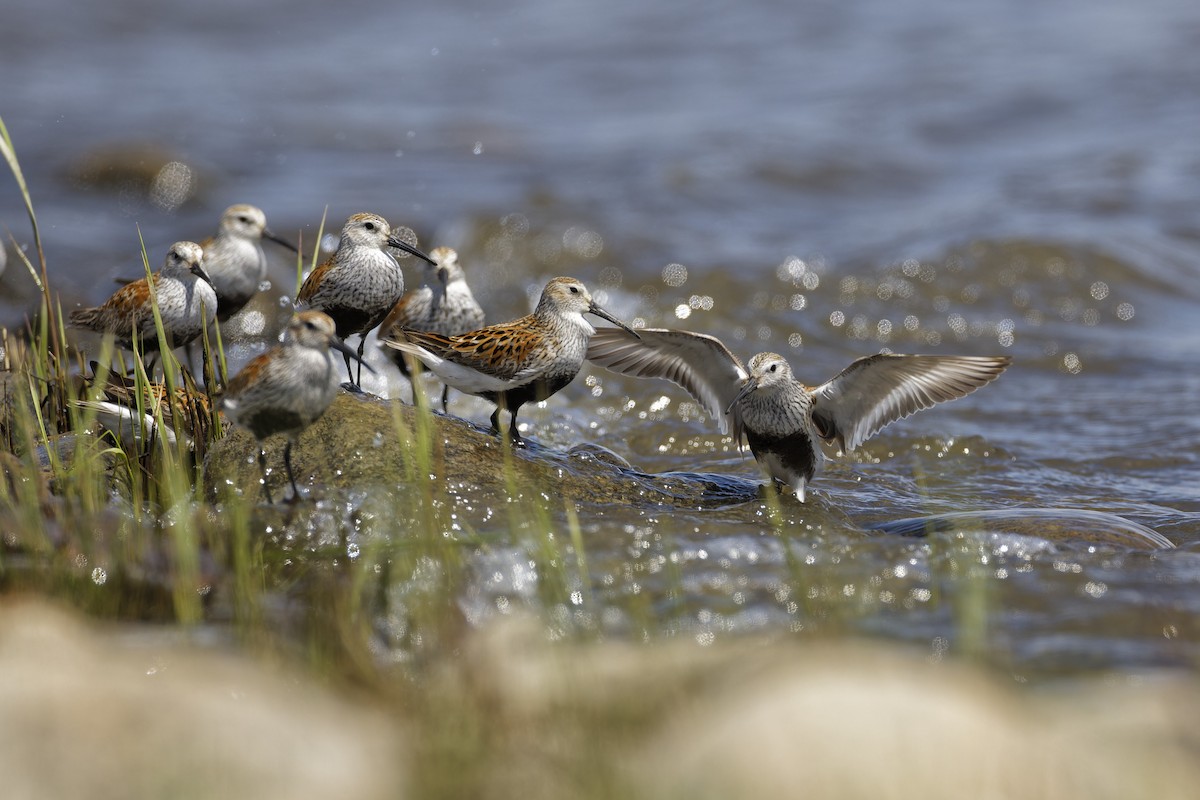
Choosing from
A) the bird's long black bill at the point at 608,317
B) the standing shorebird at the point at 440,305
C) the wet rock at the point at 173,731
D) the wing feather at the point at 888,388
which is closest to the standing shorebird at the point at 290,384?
the wet rock at the point at 173,731

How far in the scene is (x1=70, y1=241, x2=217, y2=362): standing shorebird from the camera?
6.43 meters

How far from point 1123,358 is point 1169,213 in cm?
457

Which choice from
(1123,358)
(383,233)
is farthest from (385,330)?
(1123,358)

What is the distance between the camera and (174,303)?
6445 millimetres

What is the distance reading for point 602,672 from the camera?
14.0 ft

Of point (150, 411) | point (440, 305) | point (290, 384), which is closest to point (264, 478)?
point (290, 384)

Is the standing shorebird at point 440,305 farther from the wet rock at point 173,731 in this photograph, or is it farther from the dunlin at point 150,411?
the wet rock at point 173,731

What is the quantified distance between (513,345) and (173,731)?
2755 millimetres

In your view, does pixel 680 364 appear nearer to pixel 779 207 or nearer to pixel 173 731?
pixel 173 731

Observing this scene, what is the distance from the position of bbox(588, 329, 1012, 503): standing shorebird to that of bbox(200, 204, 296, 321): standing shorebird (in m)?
1.97

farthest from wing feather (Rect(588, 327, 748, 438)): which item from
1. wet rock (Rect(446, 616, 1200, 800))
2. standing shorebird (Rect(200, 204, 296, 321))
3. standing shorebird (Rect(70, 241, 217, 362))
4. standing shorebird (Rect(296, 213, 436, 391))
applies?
wet rock (Rect(446, 616, 1200, 800))

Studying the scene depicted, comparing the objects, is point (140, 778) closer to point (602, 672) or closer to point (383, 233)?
point (602, 672)

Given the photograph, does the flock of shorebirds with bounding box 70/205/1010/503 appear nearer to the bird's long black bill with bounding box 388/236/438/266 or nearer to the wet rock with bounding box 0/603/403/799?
the bird's long black bill with bounding box 388/236/438/266

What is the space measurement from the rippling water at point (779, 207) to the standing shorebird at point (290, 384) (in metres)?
0.99
